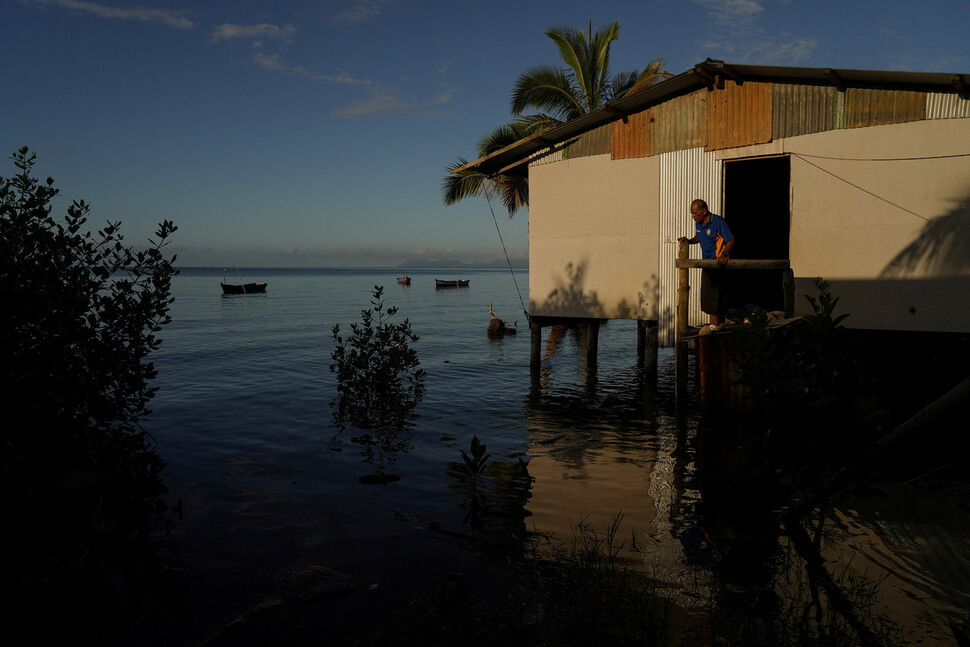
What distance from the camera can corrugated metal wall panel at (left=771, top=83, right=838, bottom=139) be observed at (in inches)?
497

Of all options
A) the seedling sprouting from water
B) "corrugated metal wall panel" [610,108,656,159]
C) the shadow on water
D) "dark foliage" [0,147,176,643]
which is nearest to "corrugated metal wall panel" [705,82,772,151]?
"corrugated metal wall panel" [610,108,656,159]

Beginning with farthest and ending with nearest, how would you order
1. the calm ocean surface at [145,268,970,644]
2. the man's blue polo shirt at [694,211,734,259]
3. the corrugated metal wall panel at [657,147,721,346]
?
the corrugated metal wall panel at [657,147,721,346] → the man's blue polo shirt at [694,211,734,259] → the calm ocean surface at [145,268,970,644]

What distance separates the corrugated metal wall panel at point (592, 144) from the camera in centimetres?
1595

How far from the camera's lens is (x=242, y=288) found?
236ft

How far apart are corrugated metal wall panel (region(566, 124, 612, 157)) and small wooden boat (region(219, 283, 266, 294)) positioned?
6121 cm

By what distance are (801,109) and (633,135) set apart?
3.82 m

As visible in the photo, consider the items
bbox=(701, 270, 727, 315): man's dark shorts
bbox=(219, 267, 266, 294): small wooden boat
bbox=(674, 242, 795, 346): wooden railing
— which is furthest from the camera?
bbox=(219, 267, 266, 294): small wooden boat

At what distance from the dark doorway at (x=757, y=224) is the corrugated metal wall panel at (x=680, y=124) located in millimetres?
2751

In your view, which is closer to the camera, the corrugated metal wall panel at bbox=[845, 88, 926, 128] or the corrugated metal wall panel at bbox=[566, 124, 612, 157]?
the corrugated metal wall panel at bbox=[845, 88, 926, 128]

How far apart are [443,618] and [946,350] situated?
12.2 meters

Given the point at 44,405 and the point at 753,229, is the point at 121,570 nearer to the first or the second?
the point at 44,405

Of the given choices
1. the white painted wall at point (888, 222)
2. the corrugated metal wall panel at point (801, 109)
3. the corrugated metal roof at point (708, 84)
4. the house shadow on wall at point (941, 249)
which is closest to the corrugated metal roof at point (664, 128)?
the corrugated metal roof at point (708, 84)

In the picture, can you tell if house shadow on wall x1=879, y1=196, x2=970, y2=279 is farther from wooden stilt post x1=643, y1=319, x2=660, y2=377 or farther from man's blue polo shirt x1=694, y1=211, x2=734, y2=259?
wooden stilt post x1=643, y1=319, x2=660, y2=377

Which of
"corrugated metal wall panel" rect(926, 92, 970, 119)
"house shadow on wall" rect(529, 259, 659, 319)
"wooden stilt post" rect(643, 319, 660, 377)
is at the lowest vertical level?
"wooden stilt post" rect(643, 319, 660, 377)
